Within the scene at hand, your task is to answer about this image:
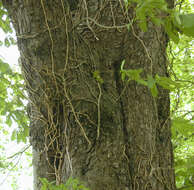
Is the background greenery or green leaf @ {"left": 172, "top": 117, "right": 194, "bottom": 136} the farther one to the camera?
green leaf @ {"left": 172, "top": 117, "right": 194, "bottom": 136}

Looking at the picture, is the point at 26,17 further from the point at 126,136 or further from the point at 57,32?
the point at 126,136

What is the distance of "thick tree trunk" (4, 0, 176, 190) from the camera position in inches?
53.5

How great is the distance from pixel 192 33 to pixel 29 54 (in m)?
1.05

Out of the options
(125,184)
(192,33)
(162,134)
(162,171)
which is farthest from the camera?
(162,134)

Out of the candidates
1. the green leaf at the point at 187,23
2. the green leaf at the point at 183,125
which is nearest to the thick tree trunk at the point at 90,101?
the green leaf at the point at 183,125

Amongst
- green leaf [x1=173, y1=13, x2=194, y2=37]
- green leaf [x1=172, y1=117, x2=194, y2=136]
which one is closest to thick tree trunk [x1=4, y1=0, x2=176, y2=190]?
green leaf [x1=172, y1=117, x2=194, y2=136]

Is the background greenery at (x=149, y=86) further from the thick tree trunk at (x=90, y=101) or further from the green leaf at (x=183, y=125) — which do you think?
the thick tree trunk at (x=90, y=101)

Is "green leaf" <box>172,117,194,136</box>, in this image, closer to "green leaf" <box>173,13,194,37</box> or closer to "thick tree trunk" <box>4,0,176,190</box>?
"thick tree trunk" <box>4,0,176,190</box>

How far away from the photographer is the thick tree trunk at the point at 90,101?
136 centimetres

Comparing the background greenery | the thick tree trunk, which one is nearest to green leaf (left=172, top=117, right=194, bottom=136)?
the background greenery

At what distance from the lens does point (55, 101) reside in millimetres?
A: 1476

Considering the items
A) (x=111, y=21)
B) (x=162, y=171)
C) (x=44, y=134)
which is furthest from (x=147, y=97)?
(x=44, y=134)

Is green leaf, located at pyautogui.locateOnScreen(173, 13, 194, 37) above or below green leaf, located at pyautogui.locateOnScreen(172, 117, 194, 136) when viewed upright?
above

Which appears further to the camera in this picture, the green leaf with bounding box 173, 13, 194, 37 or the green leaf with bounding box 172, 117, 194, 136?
the green leaf with bounding box 172, 117, 194, 136
